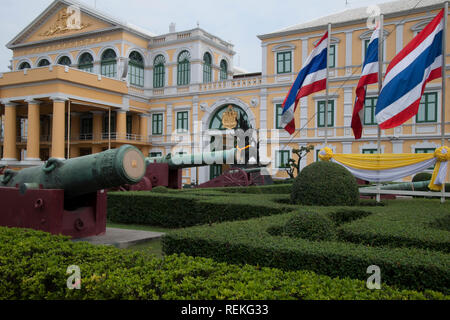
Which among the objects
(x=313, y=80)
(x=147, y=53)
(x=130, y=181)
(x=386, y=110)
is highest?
(x=147, y=53)

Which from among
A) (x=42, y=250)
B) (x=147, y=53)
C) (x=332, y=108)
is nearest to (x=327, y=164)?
(x=42, y=250)

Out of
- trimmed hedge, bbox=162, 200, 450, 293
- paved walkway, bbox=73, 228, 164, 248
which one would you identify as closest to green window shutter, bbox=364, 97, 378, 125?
paved walkway, bbox=73, 228, 164, 248

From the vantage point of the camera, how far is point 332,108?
1007 inches

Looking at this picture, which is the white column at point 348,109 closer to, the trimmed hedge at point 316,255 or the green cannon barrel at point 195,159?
the green cannon barrel at point 195,159

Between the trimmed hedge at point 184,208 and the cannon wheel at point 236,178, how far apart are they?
420 cm

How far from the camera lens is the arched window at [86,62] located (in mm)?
33438

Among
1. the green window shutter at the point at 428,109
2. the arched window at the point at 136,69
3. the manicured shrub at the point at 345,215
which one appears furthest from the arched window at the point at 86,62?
the manicured shrub at the point at 345,215

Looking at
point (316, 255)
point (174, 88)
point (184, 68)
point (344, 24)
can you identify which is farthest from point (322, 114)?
point (316, 255)

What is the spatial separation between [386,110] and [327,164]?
7.42 feet

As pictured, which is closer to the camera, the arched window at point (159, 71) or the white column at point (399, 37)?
the white column at point (399, 37)

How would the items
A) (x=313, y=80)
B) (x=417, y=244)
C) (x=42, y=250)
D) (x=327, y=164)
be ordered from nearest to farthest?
(x=42, y=250) < (x=417, y=244) < (x=327, y=164) < (x=313, y=80)

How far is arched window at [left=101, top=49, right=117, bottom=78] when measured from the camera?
3198cm

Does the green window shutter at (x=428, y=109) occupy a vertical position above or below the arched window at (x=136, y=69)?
below

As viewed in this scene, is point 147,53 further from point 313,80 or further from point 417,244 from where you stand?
point 417,244
